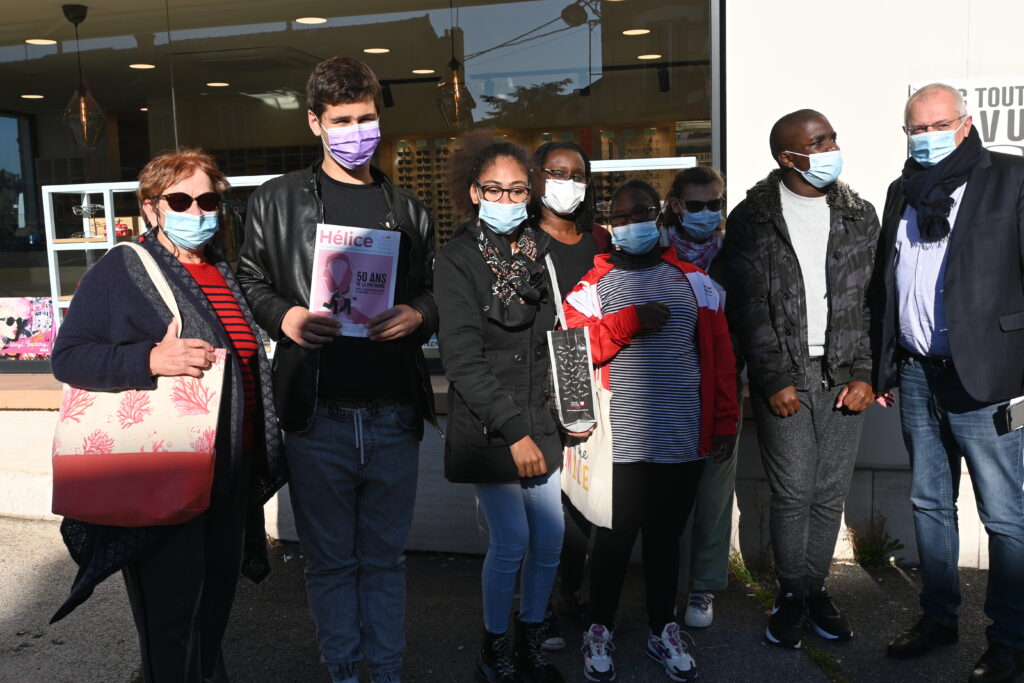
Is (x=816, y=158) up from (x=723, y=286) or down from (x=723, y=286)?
up

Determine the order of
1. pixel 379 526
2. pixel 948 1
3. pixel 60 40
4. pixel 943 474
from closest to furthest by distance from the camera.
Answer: pixel 379 526
pixel 943 474
pixel 948 1
pixel 60 40

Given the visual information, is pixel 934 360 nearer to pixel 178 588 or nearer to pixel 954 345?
pixel 954 345

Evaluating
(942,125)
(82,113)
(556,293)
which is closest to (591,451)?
(556,293)

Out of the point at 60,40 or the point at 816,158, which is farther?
the point at 60,40

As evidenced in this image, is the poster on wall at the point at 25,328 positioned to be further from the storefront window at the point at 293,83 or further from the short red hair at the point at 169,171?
the short red hair at the point at 169,171

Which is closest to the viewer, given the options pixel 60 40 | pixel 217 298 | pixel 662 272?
pixel 217 298

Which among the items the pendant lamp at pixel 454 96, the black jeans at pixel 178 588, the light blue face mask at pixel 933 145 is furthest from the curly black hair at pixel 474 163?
the pendant lamp at pixel 454 96

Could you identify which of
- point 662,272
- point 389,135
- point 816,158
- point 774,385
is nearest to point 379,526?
point 662,272

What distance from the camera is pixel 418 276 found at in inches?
123

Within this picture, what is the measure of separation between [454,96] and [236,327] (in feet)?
13.5

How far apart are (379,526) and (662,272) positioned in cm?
131

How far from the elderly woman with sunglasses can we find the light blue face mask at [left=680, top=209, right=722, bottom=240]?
1.88 metres

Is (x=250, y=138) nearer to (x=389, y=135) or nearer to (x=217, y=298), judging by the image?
(x=389, y=135)

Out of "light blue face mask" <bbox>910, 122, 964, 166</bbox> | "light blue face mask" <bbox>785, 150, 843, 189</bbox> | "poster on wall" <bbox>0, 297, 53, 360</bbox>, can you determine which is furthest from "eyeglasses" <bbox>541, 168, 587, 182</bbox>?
"poster on wall" <bbox>0, 297, 53, 360</bbox>
